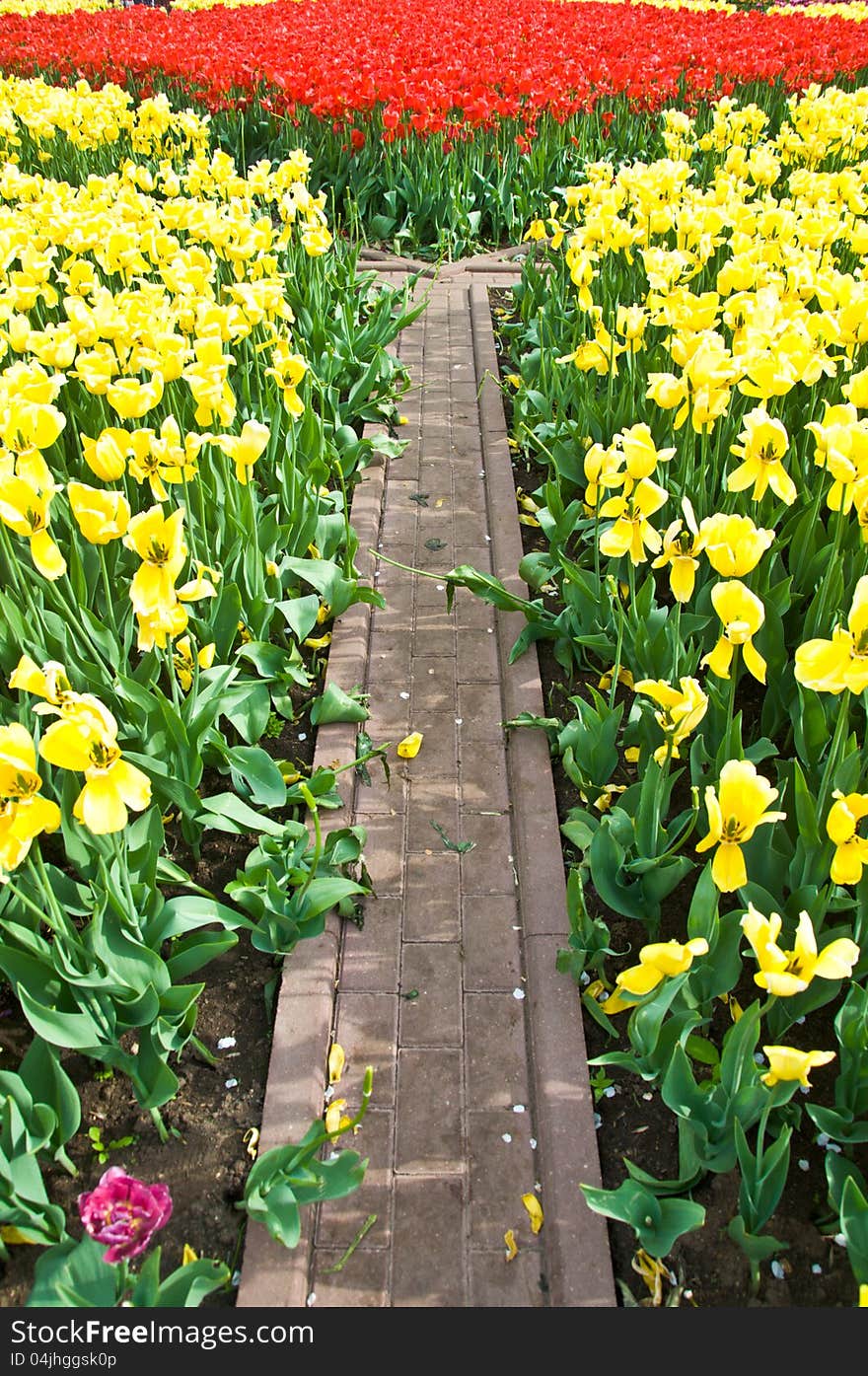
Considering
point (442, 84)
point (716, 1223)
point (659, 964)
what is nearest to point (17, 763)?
point (659, 964)

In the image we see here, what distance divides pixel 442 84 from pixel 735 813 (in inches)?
279

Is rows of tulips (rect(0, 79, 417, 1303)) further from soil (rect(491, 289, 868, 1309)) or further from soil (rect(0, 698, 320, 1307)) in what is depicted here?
Result: soil (rect(491, 289, 868, 1309))

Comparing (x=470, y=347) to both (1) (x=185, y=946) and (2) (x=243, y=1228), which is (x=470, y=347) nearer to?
(1) (x=185, y=946)

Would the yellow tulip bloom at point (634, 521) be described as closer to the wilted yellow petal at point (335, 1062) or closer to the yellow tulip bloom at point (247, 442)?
the yellow tulip bloom at point (247, 442)

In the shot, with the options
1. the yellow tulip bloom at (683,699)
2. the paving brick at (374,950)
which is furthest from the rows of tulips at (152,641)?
the yellow tulip bloom at (683,699)

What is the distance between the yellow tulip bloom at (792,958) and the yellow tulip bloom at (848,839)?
0.23 meters

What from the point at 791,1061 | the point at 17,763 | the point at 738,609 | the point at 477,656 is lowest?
the point at 477,656

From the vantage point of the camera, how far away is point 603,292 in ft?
13.7

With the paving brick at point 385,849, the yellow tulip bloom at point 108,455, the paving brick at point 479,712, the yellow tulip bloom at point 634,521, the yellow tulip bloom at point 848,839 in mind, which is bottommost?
the paving brick at point 385,849

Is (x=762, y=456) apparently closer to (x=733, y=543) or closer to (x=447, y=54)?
(x=733, y=543)

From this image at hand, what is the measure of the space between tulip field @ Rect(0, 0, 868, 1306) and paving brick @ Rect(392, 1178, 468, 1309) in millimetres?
184

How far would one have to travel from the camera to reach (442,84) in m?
7.21

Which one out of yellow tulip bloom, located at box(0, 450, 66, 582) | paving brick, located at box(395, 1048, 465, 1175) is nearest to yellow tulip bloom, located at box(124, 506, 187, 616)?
yellow tulip bloom, located at box(0, 450, 66, 582)

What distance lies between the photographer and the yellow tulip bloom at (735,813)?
65.1 inches
